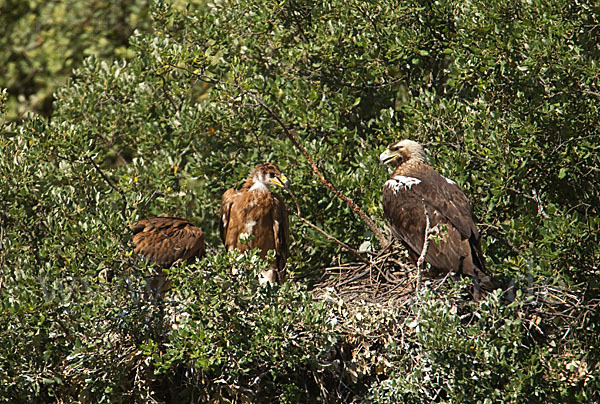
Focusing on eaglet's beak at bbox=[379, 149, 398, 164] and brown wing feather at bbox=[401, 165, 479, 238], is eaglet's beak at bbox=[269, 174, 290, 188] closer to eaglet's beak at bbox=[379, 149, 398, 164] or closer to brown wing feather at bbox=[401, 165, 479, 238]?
eaglet's beak at bbox=[379, 149, 398, 164]

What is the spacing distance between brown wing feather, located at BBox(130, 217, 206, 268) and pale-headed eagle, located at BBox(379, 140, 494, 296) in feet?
5.15

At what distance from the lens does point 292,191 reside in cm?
698

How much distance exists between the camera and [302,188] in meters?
6.96

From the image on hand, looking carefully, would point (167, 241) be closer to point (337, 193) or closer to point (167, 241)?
point (167, 241)

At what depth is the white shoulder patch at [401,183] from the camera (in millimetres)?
6184

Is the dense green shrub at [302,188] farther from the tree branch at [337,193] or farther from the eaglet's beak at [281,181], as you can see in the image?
the eaglet's beak at [281,181]

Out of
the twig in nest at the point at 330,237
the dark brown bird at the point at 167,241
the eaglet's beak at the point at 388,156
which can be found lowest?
the twig in nest at the point at 330,237

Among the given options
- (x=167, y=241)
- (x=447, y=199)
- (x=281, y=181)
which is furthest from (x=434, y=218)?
(x=167, y=241)

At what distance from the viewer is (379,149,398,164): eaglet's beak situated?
656cm

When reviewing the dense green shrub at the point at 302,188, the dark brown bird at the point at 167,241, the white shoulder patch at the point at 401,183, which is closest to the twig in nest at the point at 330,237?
the dense green shrub at the point at 302,188

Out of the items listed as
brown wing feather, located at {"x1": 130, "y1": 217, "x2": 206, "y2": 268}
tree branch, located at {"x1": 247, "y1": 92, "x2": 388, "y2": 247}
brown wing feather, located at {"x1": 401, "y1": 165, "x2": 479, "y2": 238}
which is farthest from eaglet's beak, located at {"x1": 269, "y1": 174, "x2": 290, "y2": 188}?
brown wing feather, located at {"x1": 401, "y1": 165, "x2": 479, "y2": 238}

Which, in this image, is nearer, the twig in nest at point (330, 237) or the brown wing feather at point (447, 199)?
the brown wing feather at point (447, 199)

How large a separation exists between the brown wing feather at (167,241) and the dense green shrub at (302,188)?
0.95 feet

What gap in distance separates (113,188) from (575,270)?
3.68m
